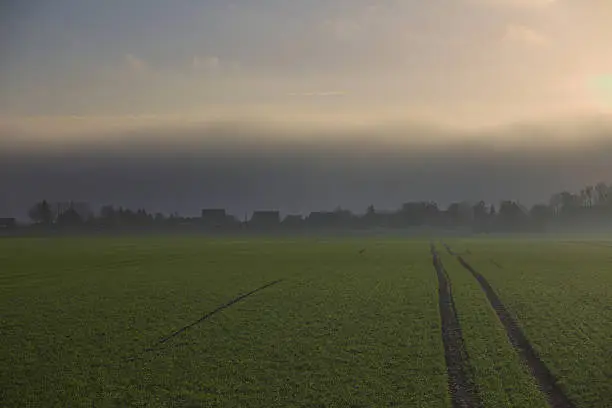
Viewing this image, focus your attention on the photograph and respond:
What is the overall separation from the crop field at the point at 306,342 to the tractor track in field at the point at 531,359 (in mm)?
95

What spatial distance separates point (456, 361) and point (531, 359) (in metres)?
3.05

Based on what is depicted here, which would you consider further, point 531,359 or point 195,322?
point 195,322

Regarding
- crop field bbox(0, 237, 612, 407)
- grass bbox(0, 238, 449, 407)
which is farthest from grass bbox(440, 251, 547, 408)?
grass bbox(0, 238, 449, 407)

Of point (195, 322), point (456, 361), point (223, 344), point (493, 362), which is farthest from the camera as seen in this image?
point (195, 322)

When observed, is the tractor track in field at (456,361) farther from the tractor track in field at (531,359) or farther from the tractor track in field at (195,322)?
the tractor track in field at (195,322)

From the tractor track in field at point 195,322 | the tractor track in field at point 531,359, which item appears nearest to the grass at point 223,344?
the tractor track in field at point 195,322

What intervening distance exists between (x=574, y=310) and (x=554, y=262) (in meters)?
36.6

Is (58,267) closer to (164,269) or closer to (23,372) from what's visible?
(164,269)

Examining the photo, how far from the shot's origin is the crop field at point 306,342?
1969cm

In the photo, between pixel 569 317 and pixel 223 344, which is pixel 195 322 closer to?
pixel 223 344

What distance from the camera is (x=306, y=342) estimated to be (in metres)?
26.3

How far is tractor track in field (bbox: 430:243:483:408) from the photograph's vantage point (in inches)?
744

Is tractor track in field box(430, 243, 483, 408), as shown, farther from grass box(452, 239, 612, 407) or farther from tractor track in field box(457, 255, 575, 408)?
grass box(452, 239, 612, 407)

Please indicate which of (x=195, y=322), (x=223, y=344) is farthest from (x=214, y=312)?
(x=223, y=344)
